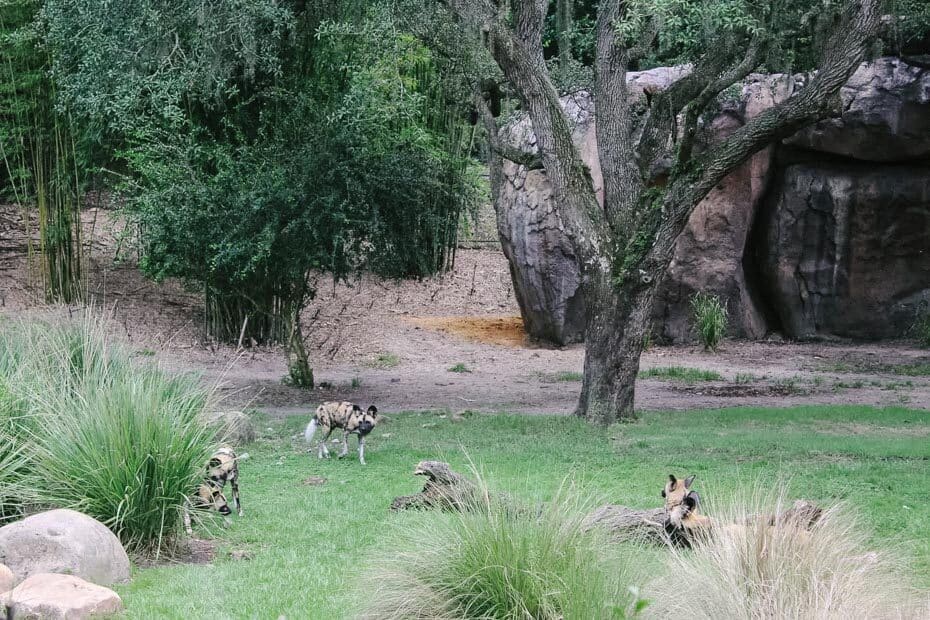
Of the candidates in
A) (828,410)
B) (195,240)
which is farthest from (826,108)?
(195,240)

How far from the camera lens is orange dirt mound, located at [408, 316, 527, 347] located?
73.8ft

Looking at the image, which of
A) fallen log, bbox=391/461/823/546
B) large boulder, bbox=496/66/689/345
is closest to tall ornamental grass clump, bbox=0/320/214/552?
fallen log, bbox=391/461/823/546

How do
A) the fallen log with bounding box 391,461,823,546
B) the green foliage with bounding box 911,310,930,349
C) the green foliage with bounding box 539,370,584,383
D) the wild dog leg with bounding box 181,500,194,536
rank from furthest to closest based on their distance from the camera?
the green foliage with bounding box 911,310,930,349 < the green foliage with bounding box 539,370,584,383 < the wild dog leg with bounding box 181,500,194,536 < the fallen log with bounding box 391,461,823,546

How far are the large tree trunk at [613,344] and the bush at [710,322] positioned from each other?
26.8 feet

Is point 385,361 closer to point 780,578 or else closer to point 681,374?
point 681,374

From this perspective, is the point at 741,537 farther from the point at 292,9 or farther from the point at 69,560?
the point at 292,9

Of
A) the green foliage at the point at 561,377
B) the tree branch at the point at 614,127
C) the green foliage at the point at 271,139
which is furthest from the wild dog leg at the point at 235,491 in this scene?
the green foliage at the point at 561,377

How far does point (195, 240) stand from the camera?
45.6 ft

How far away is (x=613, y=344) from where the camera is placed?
12.2m

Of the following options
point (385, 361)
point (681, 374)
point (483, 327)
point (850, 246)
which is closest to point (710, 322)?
point (681, 374)

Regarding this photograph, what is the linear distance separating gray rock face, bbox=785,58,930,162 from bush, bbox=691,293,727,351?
170 inches

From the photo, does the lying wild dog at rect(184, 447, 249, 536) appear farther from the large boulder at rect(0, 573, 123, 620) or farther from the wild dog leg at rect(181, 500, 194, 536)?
the large boulder at rect(0, 573, 123, 620)

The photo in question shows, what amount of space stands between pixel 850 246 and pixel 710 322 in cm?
364

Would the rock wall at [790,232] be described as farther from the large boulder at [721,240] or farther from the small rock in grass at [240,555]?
the small rock in grass at [240,555]
